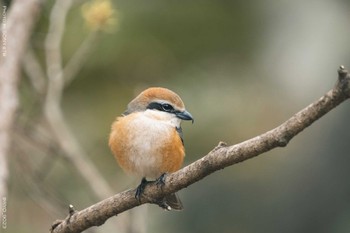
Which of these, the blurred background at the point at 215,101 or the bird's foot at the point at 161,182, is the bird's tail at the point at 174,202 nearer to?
the bird's foot at the point at 161,182

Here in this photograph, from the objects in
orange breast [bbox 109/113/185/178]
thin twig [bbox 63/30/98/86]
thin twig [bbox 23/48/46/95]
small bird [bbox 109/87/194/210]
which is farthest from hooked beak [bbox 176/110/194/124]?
thin twig [bbox 63/30/98/86]

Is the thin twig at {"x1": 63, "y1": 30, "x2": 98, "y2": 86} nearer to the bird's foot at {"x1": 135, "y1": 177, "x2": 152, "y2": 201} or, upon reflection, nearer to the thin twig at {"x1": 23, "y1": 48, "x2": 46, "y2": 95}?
the thin twig at {"x1": 23, "y1": 48, "x2": 46, "y2": 95}

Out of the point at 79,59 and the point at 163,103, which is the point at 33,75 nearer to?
the point at 79,59

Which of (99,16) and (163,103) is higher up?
(99,16)

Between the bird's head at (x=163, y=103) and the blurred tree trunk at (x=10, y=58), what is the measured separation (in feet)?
2.47

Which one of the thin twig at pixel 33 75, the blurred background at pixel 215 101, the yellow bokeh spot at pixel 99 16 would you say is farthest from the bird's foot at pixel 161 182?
the thin twig at pixel 33 75

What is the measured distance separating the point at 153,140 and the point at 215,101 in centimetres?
433

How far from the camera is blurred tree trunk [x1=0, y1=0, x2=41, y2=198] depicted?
4988 mm

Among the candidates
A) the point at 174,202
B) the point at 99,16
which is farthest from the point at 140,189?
the point at 99,16

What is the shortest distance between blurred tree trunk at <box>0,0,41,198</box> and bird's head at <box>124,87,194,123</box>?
752mm

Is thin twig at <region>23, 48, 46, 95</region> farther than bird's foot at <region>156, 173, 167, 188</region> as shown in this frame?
Yes

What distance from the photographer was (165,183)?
4008 millimetres

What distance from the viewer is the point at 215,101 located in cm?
914

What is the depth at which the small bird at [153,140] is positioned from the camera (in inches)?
191
